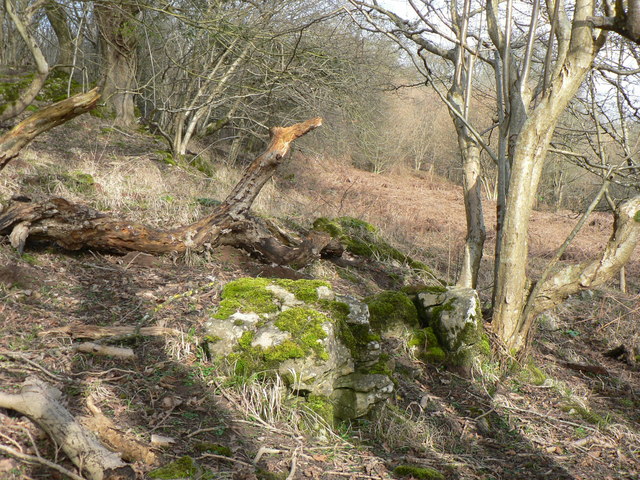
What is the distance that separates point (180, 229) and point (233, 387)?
298 cm

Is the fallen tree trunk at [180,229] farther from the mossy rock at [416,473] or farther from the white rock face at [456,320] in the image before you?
the mossy rock at [416,473]

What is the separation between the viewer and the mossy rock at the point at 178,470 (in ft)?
8.13

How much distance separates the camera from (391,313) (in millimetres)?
5512

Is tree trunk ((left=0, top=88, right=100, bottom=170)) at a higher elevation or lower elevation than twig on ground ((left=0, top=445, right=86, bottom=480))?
higher

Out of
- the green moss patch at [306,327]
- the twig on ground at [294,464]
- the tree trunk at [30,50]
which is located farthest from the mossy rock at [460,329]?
the tree trunk at [30,50]

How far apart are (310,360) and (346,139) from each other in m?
13.3

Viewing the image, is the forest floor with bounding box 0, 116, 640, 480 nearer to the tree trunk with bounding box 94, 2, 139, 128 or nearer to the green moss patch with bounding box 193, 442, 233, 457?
the green moss patch with bounding box 193, 442, 233, 457

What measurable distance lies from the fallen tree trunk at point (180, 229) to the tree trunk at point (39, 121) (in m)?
0.60

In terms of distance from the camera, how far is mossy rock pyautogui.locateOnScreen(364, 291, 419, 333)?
5.42 m

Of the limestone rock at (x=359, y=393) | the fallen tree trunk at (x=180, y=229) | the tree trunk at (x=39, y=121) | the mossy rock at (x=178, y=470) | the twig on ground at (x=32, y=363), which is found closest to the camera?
the mossy rock at (x=178, y=470)

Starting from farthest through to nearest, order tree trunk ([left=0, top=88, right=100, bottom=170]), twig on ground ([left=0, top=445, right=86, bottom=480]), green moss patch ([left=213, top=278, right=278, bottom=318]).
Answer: tree trunk ([left=0, top=88, right=100, bottom=170]) < green moss patch ([left=213, top=278, right=278, bottom=318]) < twig on ground ([left=0, top=445, right=86, bottom=480])

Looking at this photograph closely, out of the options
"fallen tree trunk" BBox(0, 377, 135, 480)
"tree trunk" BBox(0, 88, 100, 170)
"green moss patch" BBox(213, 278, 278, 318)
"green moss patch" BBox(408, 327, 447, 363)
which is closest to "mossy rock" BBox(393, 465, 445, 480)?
"green moss patch" BBox(213, 278, 278, 318)

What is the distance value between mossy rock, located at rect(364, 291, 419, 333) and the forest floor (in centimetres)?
43

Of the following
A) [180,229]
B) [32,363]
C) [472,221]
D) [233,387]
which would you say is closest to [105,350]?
[32,363]
